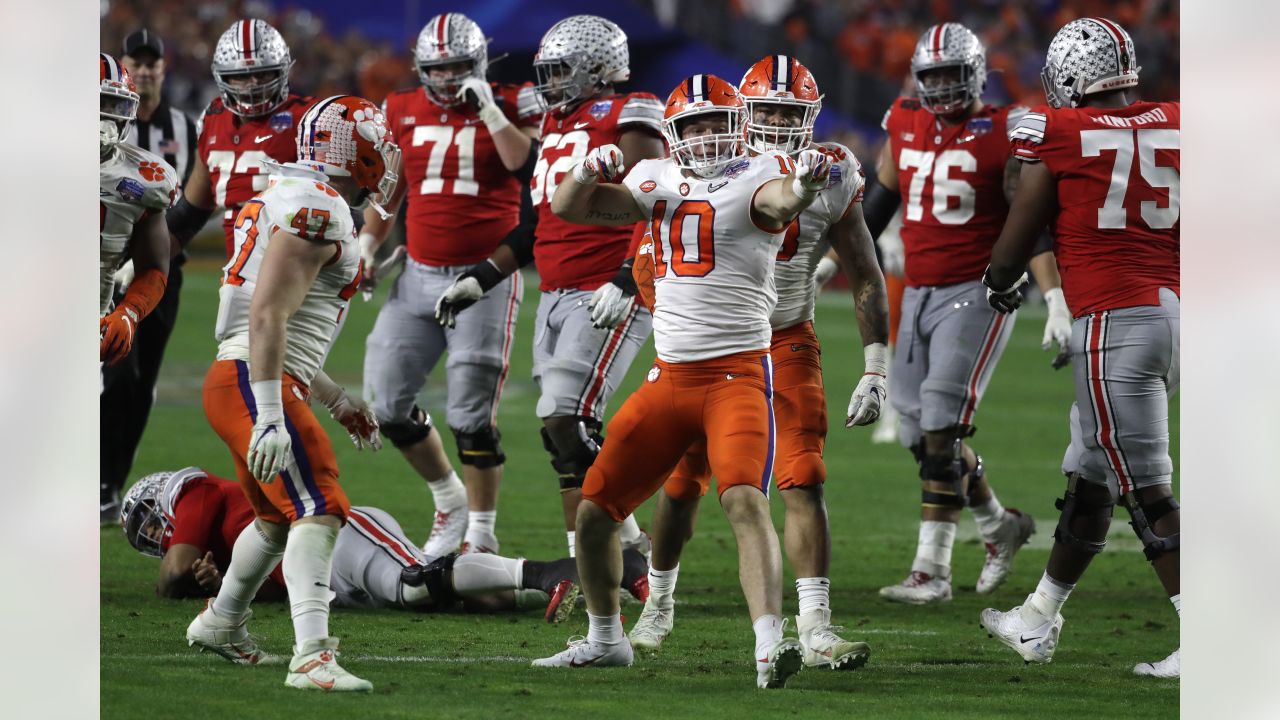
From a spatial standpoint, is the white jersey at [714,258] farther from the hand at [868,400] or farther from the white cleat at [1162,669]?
the white cleat at [1162,669]

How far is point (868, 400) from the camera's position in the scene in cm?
464

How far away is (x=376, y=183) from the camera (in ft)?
14.9

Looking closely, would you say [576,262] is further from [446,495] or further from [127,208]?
[127,208]

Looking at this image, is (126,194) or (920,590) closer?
(126,194)

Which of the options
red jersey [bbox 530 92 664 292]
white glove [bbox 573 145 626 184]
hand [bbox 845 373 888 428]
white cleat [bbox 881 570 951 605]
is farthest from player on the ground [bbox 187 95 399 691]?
white cleat [bbox 881 570 951 605]

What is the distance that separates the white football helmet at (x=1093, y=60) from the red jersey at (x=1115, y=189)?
0.12 meters

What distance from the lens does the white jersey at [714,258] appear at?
14.4ft

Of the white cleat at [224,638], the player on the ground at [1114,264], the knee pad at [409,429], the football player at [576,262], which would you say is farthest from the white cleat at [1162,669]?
the knee pad at [409,429]

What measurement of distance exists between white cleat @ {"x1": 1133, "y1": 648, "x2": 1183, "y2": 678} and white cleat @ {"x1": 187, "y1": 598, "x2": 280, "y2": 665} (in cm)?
252

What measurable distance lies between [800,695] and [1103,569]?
294 centimetres

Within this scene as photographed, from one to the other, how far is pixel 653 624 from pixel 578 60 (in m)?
2.41

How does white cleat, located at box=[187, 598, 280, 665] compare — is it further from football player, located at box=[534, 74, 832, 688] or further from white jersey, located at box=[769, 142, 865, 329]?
white jersey, located at box=[769, 142, 865, 329]

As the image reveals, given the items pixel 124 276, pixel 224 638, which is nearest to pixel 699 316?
pixel 224 638

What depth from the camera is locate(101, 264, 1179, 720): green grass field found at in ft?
13.5
